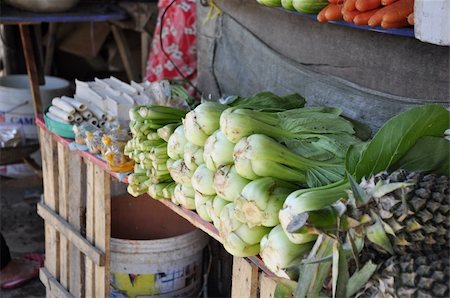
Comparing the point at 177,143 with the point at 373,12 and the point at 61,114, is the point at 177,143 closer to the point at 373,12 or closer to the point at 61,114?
the point at 373,12

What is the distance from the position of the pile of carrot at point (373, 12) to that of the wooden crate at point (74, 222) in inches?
49.8

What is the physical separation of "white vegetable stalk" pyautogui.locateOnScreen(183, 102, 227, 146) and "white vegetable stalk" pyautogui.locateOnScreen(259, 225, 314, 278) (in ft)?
1.52

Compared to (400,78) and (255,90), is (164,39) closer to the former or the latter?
(255,90)

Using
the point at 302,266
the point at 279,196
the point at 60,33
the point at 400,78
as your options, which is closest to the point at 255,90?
the point at 400,78

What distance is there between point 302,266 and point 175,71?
302cm

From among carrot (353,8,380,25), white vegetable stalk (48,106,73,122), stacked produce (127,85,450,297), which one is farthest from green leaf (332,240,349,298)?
white vegetable stalk (48,106,73,122)

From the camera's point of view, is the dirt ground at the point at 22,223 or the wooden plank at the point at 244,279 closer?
the wooden plank at the point at 244,279

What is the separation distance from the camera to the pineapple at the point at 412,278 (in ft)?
4.80

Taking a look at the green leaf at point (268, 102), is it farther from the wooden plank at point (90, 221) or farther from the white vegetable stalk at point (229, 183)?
the wooden plank at point (90, 221)

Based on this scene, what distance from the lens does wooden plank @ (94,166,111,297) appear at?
3021mm

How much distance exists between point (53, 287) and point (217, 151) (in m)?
2.00

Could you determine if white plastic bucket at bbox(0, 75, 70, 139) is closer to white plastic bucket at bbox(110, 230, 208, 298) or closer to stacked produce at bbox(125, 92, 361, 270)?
white plastic bucket at bbox(110, 230, 208, 298)

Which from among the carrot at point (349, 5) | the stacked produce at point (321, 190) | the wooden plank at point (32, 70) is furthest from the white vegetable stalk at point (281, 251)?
the wooden plank at point (32, 70)

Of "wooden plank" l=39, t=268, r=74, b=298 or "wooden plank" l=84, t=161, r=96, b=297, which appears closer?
"wooden plank" l=84, t=161, r=96, b=297
